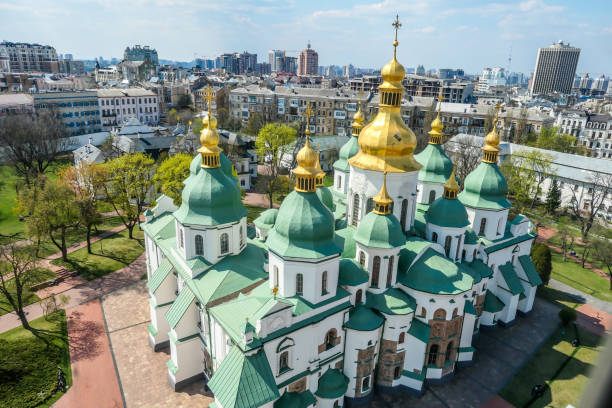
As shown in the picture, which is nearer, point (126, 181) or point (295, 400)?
point (295, 400)

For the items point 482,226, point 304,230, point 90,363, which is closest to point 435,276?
point 304,230

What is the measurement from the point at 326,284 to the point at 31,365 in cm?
2004

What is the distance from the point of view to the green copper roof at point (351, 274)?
22.7m

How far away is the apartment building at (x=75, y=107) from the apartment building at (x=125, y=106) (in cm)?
163

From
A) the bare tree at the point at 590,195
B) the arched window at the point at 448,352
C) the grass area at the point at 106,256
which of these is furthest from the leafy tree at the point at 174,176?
the bare tree at the point at 590,195

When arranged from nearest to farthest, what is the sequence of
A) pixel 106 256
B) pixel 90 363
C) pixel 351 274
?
pixel 351 274 < pixel 90 363 < pixel 106 256

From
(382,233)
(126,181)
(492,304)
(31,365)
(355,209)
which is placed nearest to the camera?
(382,233)

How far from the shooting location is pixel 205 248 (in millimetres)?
24797

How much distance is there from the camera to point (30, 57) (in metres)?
161

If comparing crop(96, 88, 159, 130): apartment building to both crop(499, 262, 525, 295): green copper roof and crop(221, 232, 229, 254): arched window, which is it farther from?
crop(499, 262, 525, 295): green copper roof

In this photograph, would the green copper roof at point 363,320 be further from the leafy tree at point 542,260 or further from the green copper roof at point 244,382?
the leafy tree at point 542,260

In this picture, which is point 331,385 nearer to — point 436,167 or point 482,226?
point 482,226

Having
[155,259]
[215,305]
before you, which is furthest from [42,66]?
[215,305]

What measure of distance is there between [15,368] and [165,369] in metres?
9.34
